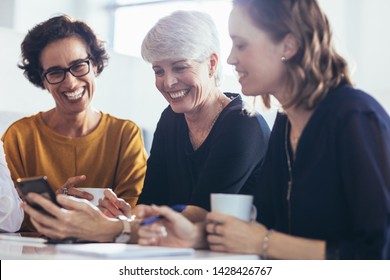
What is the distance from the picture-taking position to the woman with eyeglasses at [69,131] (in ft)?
9.01

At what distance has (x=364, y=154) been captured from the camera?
1.40 m

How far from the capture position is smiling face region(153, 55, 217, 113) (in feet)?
7.40

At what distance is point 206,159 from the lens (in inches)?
86.0

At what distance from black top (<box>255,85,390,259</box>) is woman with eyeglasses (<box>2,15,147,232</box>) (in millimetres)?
1224

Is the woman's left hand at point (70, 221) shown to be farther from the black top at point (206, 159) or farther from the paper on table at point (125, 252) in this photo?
A: the black top at point (206, 159)

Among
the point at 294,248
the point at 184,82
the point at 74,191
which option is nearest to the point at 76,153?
the point at 74,191

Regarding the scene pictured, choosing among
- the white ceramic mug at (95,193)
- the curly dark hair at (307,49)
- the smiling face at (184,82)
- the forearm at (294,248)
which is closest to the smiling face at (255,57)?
the curly dark hair at (307,49)

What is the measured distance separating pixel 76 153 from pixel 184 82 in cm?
74

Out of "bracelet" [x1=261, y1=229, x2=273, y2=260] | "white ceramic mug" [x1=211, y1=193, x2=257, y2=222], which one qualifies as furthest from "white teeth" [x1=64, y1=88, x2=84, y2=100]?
"bracelet" [x1=261, y1=229, x2=273, y2=260]

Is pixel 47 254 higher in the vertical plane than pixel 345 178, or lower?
lower

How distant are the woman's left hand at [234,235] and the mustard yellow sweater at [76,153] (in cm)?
122

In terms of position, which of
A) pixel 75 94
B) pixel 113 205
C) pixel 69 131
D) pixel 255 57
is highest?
pixel 255 57

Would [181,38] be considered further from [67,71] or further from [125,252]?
[125,252]

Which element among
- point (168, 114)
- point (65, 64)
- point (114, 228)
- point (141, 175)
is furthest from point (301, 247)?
point (65, 64)
